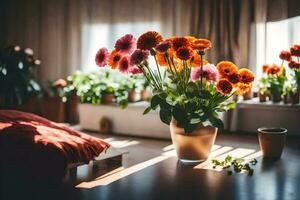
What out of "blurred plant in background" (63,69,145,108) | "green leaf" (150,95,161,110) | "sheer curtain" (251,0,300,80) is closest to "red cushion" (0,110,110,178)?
"green leaf" (150,95,161,110)

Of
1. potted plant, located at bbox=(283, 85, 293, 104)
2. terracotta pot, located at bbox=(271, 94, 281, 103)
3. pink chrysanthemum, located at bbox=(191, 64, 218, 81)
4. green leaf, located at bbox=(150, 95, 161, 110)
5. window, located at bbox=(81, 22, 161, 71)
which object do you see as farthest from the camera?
window, located at bbox=(81, 22, 161, 71)

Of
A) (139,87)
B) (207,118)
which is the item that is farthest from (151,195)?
(139,87)

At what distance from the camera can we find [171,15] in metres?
5.39

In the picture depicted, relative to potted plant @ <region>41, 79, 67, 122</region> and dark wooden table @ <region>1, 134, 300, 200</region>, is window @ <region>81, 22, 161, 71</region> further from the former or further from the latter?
dark wooden table @ <region>1, 134, 300, 200</region>

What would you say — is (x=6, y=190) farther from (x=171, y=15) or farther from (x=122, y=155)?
(x=171, y=15)

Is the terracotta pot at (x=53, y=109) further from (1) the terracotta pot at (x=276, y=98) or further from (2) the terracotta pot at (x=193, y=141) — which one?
(2) the terracotta pot at (x=193, y=141)

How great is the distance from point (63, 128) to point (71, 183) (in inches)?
20.6

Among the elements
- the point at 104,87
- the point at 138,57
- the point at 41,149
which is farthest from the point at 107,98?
the point at 41,149

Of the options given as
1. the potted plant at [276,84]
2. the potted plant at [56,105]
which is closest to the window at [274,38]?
the potted plant at [276,84]

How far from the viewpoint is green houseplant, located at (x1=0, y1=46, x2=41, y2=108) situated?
568 cm

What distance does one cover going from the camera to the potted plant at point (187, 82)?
3.11 metres

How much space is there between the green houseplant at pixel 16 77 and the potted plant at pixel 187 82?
2.76 meters

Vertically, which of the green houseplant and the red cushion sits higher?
the green houseplant

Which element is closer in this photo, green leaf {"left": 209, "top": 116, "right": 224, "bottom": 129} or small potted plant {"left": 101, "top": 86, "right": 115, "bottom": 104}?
green leaf {"left": 209, "top": 116, "right": 224, "bottom": 129}
